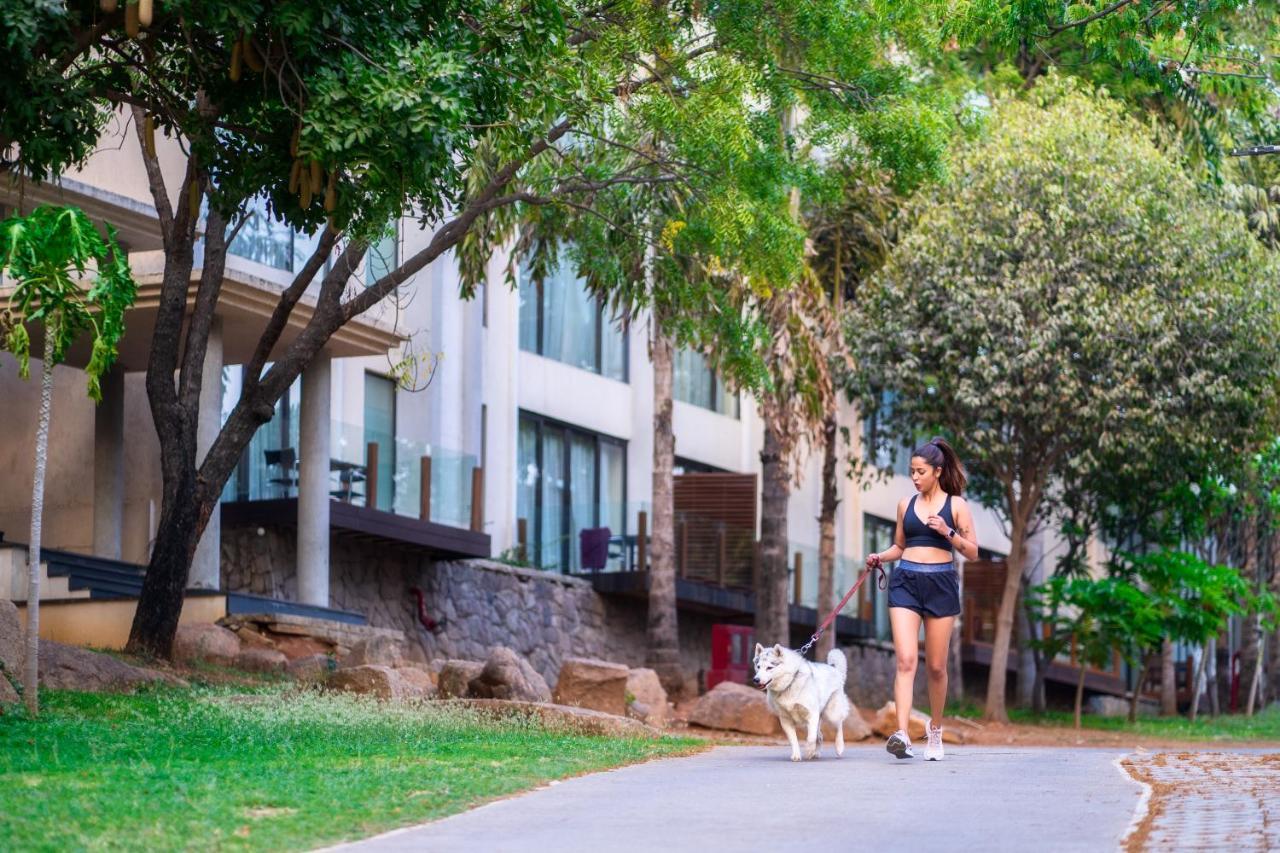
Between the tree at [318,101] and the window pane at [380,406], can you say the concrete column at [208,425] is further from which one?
the window pane at [380,406]

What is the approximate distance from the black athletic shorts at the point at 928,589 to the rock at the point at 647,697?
8.91m

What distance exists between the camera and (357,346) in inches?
912

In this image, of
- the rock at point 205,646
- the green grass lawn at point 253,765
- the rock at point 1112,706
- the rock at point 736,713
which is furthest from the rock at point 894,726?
the rock at point 1112,706

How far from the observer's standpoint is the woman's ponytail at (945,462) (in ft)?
39.7

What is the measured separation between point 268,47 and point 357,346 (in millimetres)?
10228

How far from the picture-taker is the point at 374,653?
20.1 metres

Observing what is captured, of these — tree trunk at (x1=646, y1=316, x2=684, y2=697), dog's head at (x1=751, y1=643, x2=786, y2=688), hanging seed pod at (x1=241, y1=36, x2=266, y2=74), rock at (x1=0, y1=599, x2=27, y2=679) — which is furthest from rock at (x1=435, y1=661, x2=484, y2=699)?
tree trunk at (x1=646, y1=316, x2=684, y2=697)

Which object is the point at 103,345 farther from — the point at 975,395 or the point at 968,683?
the point at 968,683

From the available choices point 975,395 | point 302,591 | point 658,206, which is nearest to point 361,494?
point 302,591

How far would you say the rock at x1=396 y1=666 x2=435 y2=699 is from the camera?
1720cm

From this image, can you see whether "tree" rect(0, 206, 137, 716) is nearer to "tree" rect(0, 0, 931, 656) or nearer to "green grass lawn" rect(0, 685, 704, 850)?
"tree" rect(0, 0, 931, 656)

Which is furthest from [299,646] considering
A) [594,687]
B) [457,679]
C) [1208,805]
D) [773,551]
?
[1208,805]

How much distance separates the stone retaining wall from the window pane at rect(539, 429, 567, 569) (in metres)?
1.48

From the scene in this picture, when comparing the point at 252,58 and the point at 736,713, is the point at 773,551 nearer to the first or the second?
the point at 736,713
